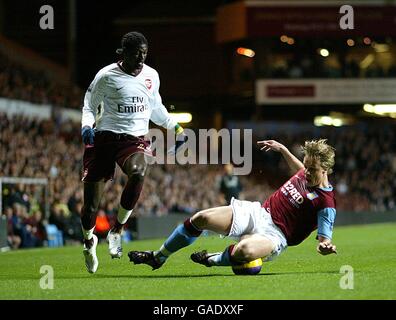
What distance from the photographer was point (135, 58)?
1059cm

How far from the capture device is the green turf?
8.46m

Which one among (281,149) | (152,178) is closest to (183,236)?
(281,149)

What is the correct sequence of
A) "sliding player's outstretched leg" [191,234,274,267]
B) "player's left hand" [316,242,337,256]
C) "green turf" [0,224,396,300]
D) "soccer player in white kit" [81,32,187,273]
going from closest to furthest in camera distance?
"green turf" [0,224,396,300], "player's left hand" [316,242,337,256], "sliding player's outstretched leg" [191,234,274,267], "soccer player in white kit" [81,32,187,273]

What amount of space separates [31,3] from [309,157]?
2448 cm

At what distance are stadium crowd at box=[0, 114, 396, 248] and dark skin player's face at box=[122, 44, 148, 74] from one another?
9.12 m

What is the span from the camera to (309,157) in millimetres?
9867

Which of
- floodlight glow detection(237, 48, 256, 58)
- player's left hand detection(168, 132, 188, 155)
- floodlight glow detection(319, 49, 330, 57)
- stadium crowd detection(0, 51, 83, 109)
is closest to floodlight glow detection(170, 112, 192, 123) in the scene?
floodlight glow detection(237, 48, 256, 58)

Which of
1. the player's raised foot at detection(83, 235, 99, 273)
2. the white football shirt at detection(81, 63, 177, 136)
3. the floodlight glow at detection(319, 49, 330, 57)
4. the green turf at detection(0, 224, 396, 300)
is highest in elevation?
the floodlight glow at detection(319, 49, 330, 57)

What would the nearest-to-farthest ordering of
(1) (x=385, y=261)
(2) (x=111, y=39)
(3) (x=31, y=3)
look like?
(1) (x=385, y=261), (3) (x=31, y=3), (2) (x=111, y=39)

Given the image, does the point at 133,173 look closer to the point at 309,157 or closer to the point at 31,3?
the point at 309,157

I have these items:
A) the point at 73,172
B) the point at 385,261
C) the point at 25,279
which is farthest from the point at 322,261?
the point at 73,172

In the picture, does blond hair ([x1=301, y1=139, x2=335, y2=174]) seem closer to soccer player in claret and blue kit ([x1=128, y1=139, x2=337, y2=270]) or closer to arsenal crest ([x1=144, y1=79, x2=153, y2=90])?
soccer player in claret and blue kit ([x1=128, y1=139, x2=337, y2=270])

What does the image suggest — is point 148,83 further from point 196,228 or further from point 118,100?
point 196,228

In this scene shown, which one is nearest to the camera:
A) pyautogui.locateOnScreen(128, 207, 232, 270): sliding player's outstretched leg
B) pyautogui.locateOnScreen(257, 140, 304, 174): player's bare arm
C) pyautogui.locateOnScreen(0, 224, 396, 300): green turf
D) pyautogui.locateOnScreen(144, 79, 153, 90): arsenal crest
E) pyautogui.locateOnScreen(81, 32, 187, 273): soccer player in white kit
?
pyautogui.locateOnScreen(0, 224, 396, 300): green turf
